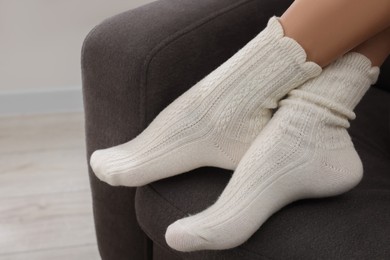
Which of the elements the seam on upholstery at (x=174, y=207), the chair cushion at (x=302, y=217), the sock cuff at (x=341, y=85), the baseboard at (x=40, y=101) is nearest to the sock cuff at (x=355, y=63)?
the sock cuff at (x=341, y=85)

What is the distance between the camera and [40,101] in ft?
6.22

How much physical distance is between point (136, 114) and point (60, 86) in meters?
1.00

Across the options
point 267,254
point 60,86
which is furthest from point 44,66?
point 267,254

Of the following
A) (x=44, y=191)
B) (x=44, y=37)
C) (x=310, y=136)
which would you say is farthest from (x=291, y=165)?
(x=44, y=37)

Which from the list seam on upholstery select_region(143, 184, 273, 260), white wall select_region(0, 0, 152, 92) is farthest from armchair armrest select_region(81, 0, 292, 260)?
white wall select_region(0, 0, 152, 92)

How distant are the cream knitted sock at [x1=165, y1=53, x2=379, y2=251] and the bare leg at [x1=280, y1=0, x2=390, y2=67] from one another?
0.04 meters

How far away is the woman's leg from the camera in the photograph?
81 centimetres

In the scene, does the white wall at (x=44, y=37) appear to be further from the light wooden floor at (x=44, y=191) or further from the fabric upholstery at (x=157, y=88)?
the fabric upholstery at (x=157, y=88)

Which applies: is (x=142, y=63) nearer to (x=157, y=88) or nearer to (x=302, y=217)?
(x=157, y=88)

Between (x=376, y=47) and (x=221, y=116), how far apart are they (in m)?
0.25

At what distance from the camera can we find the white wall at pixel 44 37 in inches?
69.6

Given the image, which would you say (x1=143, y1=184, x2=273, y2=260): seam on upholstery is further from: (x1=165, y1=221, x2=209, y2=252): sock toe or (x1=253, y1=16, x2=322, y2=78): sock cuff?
(x1=253, y1=16, x2=322, y2=78): sock cuff

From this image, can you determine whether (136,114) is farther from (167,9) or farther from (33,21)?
(33,21)

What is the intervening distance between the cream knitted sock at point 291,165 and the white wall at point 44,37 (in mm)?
1068
